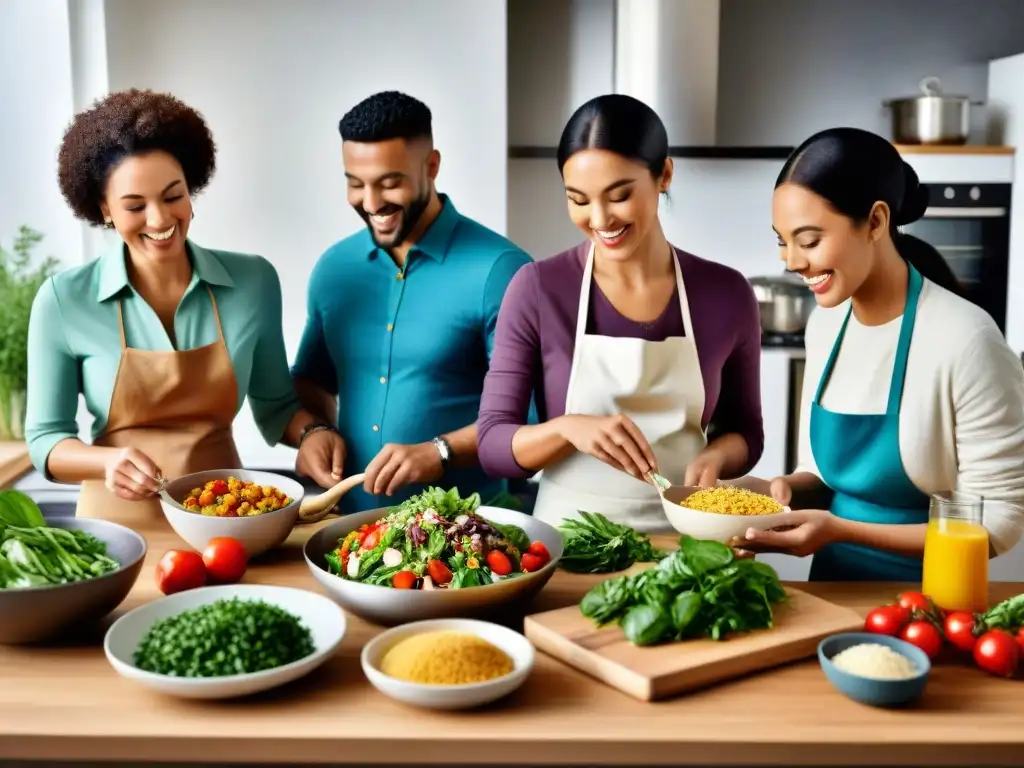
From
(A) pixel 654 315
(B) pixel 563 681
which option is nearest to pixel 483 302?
(A) pixel 654 315

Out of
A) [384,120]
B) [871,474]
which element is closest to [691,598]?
[871,474]

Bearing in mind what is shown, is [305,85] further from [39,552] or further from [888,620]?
[888,620]

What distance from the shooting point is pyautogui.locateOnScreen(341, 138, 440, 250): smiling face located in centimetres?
240

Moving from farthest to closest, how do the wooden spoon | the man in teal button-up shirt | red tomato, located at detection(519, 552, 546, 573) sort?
the man in teal button-up shirt → the wooden spoon → red tomato, located at detection(519, 552, 546, 573)

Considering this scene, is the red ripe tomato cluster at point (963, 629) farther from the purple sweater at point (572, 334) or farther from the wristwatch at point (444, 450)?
the wristwatch at point (444, 450)

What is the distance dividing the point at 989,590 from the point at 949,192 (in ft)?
11.6

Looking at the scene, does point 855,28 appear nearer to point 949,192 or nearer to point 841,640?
point 949,192

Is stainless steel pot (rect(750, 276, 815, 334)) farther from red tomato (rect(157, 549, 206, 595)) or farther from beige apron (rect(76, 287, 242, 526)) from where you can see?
red tomato (rect(157, 549, 206, 595))

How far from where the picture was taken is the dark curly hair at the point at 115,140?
2.26 meters

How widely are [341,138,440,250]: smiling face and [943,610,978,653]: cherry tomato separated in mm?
1477

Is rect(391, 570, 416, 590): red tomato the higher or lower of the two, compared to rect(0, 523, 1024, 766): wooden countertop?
higher

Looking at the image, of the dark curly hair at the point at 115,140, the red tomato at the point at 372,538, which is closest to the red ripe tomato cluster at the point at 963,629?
the red tomato at the point at 372,538

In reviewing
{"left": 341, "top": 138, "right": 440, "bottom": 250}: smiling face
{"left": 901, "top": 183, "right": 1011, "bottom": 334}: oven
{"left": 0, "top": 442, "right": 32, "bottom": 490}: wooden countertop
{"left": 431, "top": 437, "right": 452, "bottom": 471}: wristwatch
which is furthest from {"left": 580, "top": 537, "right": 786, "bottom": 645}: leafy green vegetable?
{"left": 901, "top": 183, "right": 1011, "bottom": 334}: oven

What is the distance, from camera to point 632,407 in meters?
2.30
